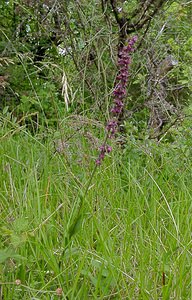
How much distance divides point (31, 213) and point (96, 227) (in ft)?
0.81

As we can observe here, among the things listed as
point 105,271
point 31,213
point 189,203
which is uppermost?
point 31,213

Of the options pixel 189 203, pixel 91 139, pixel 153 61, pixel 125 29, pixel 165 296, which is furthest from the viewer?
pixel 153 61

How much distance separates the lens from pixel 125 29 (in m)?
3.17

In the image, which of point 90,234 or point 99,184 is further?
point 99,184

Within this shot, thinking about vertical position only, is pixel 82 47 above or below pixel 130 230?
above

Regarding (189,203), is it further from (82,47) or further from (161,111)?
(82,47)

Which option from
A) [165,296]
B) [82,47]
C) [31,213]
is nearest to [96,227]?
[31,213]

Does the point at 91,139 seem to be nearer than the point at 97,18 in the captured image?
Yes

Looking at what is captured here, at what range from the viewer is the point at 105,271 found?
1580 mm

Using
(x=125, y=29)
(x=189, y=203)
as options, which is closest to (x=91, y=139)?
(x=189, y=203)

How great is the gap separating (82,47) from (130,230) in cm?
188

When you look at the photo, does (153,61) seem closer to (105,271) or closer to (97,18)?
(97,18)

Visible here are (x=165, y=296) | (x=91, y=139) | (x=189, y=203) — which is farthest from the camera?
(x=91, y=139)

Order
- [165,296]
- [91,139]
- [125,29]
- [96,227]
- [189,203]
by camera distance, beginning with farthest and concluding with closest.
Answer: [125,29]
[91,139]
[189,203]
[96,227]
[165,296]
